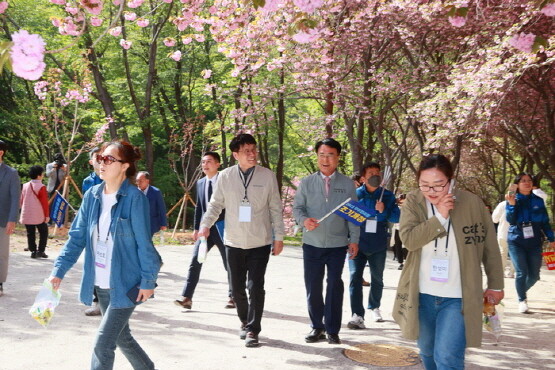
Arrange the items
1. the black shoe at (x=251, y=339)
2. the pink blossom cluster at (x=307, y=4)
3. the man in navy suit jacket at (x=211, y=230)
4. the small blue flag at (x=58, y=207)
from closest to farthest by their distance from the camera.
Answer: the pink blossom cluster at (x=307, y=4) < the black shoe at (x=251, y=339) < the man in navy suit jacket at (x=211, y=230) < the small blue flag at (x=58, y=207)

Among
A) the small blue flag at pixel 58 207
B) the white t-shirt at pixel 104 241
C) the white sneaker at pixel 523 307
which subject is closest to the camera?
the white t-shirt at pixel 104 241

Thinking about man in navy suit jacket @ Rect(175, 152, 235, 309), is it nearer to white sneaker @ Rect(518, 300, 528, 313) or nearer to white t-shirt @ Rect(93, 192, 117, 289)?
white t-shirt @ Rect(93, 192, 117, 289)

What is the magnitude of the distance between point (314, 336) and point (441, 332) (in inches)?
94.4

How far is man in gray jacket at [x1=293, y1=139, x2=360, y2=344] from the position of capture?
598 cm

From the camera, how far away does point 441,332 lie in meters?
3.71

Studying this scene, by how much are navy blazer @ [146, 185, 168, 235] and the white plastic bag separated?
4.57 m

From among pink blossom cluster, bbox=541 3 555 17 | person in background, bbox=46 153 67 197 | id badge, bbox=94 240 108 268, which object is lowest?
id badge, bbox=94 240 108 268

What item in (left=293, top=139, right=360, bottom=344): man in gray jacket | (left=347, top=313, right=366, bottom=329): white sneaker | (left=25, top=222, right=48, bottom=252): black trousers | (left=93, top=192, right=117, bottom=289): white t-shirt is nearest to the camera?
(left=93, top=192, right=117, bottom=289): white t-shirt

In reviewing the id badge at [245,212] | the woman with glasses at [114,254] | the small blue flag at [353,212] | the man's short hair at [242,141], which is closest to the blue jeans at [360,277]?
the small blue flag at [353,212]

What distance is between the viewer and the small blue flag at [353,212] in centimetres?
575

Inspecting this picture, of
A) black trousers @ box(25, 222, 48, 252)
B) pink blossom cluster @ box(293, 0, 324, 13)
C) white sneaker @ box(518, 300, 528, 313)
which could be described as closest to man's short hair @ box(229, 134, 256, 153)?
pink blossom cluster @ box(293, 0, 324, 13)

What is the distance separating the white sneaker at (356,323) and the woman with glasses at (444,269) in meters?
2.80

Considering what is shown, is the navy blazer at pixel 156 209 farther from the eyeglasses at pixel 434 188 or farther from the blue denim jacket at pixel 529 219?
the eyeglasses at pixel 434 188

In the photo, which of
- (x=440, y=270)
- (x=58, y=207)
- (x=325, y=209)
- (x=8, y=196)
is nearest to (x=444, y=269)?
(x=440, y=270)
